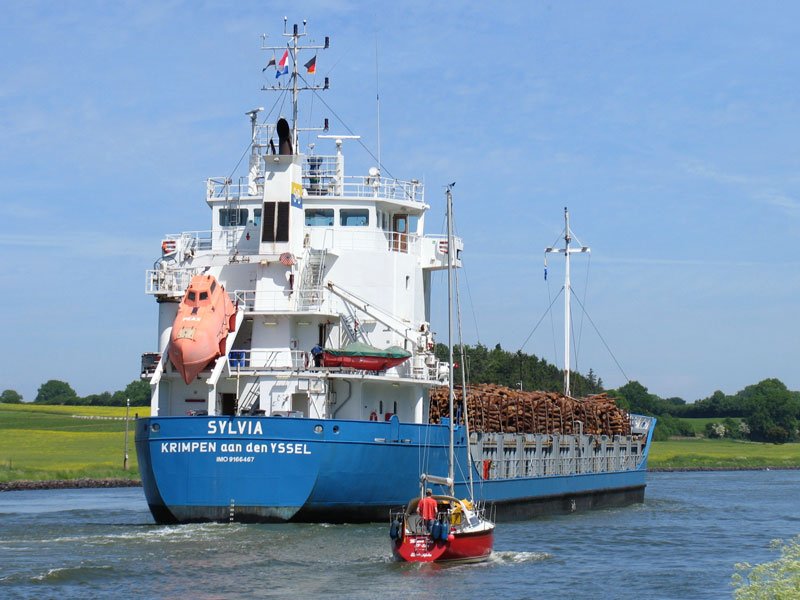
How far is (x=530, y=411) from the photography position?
146 ft

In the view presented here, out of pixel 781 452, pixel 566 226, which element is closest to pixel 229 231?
pixel 566 226

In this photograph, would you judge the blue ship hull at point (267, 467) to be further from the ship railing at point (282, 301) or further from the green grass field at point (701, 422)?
the green grass field at point (701, 422)

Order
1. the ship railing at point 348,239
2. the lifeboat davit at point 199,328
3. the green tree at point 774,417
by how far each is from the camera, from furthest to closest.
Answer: the green tree at point 774,417, the ship railing at point 348,239, the lifeboat davit at point 199,328

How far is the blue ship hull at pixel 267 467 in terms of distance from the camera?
29578 mm

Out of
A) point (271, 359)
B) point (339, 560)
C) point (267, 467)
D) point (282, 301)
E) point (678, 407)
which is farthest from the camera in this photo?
point (678, 407)

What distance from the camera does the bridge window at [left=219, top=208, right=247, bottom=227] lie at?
35.9 meters

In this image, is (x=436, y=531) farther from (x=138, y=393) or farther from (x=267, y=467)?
(x=138, y=393)

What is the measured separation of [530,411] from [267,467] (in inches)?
662

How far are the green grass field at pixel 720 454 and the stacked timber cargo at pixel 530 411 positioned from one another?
142ft

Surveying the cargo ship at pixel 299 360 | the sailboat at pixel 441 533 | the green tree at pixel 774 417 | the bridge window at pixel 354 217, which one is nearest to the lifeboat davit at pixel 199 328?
the cargo ship at pixel 299 360

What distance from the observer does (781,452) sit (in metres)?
114

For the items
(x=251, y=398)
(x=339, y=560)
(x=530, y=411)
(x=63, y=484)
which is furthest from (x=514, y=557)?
(x=63, y=484)

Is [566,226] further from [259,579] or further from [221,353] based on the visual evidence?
[259,579]

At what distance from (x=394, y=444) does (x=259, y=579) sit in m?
8.36
